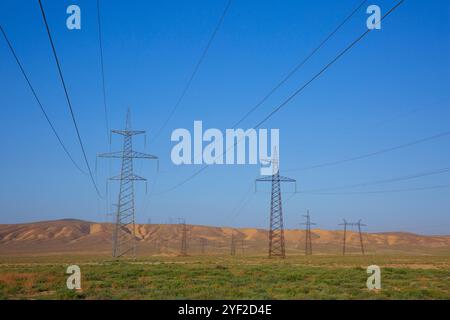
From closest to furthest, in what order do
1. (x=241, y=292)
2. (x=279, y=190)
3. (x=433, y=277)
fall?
(x=241, y=292)
(x=433, y=277)
(x=279, y=190)

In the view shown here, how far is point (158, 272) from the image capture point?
38.2 m

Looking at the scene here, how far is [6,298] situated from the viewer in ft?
71.5
